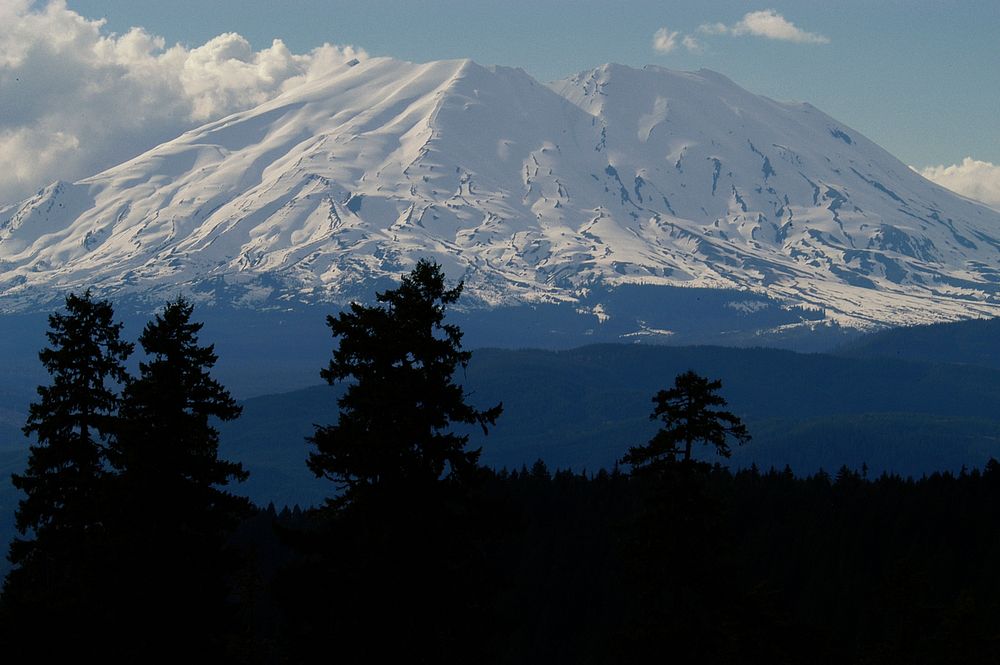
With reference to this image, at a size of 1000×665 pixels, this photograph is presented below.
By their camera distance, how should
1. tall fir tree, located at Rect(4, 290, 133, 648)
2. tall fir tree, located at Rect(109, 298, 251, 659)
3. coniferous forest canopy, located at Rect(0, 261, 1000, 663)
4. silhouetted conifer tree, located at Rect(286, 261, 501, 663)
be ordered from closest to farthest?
silhouetted conifer tree, located at Rect(286, 261, 501, 663), coniferous forest canopy, located at Rect(0, 261, 1000, 663), tall fir tree, located at Rect(109, 298, 251, 659), tall fir tree, located at Rect(4, 290, 133, 648)

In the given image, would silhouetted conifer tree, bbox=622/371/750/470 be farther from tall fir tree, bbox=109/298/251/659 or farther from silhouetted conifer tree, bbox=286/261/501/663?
tall fir tree, bbox=109/298/251/659

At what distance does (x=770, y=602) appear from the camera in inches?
1273

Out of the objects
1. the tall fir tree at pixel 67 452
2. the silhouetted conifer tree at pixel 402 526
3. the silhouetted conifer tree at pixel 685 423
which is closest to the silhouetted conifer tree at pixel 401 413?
the silhouetted conifer tree at pixel 402 526

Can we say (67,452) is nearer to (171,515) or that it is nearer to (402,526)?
(171,515)

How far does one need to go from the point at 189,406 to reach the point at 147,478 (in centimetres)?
176

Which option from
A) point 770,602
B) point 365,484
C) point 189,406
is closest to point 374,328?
point 365,484

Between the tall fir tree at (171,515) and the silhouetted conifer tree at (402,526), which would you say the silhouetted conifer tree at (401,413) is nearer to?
the silhouetted conifer tree at (402,526)

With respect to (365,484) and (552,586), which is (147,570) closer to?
(365,484)

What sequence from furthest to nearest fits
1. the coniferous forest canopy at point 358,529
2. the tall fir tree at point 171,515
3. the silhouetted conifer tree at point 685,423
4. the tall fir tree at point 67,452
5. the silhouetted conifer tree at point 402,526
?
the tall fir tree at point 67,452, the tall fir tree at point 171,515, the silhouetted conifer tree at point 685,423, the coniferous forest canopy at point 358,529, the silhouetted conifer tree at point 402,526

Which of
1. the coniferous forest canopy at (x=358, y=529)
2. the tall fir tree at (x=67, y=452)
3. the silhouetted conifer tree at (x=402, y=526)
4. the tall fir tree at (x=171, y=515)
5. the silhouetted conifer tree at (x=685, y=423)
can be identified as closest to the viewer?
the silhouetted conifer tree at (x=402, y=526)

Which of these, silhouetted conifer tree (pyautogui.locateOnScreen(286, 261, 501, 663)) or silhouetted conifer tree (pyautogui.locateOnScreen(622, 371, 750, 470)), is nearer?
silhouetted conifer tree (pyautogui.locateOnScreen(286, 261, 501, 663))

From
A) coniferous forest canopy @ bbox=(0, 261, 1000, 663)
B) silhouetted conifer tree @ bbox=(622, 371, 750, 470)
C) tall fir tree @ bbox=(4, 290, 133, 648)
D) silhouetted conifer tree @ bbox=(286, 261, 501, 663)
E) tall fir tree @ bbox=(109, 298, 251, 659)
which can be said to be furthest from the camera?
tall fir tree @ bbox=(4, 290, 133, 648)

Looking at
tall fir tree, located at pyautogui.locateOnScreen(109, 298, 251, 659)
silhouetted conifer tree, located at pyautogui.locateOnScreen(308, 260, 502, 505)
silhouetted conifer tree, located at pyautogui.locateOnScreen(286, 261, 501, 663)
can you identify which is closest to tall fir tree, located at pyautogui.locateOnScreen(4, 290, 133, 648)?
tall fir tree, located at pyautogui.locateOnScreen(109, 298, 251, 659)

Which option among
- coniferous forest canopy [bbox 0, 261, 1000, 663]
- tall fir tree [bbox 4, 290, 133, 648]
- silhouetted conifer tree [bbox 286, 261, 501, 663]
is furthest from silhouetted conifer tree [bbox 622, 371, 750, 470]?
tall fir tree [bbox 4, 290, 133, 648]
